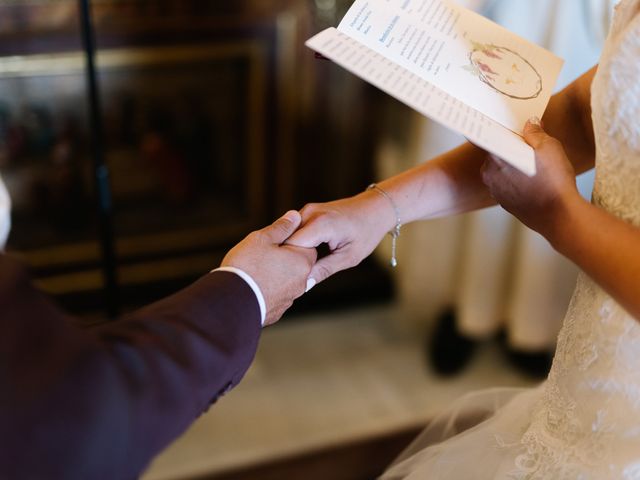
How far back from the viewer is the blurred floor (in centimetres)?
178

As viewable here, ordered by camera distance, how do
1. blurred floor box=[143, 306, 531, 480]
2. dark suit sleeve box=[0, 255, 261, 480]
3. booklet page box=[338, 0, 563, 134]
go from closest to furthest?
dark suit sleeve box=[0, 255, 261, 480] → booklet page box=[338, 0, 563, 134] → blurred floor box=[143, 306, 531, 480]

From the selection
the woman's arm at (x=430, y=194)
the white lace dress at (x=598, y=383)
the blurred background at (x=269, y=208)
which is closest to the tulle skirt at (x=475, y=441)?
the white lace dress at (x=598, y=383)

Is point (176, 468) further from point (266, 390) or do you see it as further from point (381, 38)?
point (381, 38)

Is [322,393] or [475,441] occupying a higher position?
[475,441]

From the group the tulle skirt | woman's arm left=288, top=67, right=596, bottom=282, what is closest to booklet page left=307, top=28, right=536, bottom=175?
woman's arm left=288, top=67, right=596, bottom=282

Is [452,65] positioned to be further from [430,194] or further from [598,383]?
[598,383]

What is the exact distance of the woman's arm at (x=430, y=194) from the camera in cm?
99

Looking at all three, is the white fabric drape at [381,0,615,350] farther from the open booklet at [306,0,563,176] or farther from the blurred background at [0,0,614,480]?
the open booklet at [306,0,563,176]

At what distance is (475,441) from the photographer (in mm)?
1024

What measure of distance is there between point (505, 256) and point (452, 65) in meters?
1.10

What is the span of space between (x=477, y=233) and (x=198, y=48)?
82cm

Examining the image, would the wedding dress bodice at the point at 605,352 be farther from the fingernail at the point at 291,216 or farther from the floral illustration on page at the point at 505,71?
the fingernail at the point at 291,216

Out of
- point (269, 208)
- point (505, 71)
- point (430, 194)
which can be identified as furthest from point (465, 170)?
point (269, 208)

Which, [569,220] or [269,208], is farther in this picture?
[269,208]
